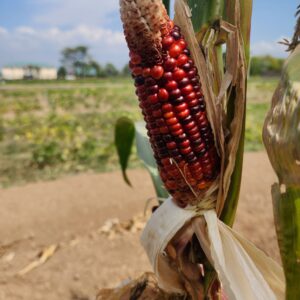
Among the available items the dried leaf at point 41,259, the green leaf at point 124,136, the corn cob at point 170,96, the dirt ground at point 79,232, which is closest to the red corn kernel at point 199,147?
the corn cob at point 170,96

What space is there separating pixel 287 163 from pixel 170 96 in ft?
0.82

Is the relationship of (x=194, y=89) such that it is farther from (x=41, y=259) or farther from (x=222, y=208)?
(x=41, y=259)

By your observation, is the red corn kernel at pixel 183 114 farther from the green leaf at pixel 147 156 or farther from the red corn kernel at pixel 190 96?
the green leaf at pixel 147 156

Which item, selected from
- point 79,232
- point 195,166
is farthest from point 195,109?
point 79,232

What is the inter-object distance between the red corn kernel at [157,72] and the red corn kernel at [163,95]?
3 centimetres

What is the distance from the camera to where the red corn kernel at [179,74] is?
0.78 metres

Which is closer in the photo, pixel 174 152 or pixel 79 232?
pixel 174 152

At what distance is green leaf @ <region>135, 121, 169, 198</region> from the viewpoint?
1.44m

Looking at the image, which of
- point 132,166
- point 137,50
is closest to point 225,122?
point 137,50

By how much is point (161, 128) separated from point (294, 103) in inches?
10.1

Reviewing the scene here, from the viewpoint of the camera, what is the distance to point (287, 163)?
2.16 ft

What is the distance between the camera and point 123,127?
5.35ft

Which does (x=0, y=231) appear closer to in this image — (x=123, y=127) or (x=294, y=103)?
(x=123, y=127)

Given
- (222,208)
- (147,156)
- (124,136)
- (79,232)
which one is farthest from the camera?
(79,232)
